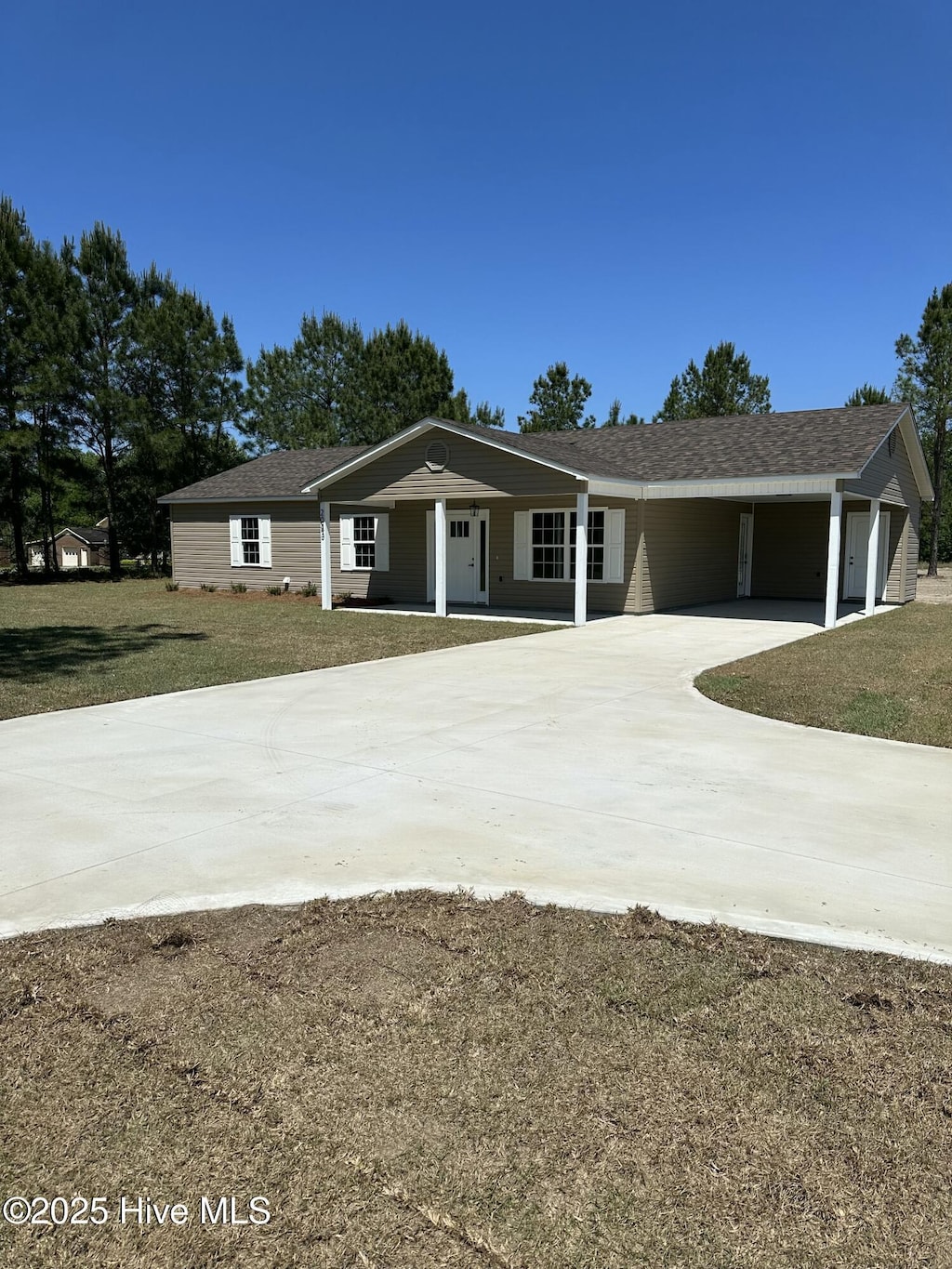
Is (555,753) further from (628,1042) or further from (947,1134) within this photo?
(947,1134)

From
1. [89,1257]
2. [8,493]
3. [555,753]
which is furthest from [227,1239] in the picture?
[8,493]

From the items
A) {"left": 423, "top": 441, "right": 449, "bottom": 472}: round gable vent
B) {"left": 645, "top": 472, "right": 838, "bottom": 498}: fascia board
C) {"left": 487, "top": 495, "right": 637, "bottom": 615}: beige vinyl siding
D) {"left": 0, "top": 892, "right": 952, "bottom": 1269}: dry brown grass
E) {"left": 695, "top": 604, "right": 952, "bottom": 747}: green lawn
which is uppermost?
{"left": 423, "top": 441, "right": 449, "bottom": 472}: round gable vent

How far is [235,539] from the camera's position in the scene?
26422 millimetres

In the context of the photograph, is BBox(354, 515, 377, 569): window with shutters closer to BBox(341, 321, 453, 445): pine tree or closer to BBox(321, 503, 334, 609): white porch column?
BBox(321, 503, 334, 609): white porch column

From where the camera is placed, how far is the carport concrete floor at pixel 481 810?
411 cm

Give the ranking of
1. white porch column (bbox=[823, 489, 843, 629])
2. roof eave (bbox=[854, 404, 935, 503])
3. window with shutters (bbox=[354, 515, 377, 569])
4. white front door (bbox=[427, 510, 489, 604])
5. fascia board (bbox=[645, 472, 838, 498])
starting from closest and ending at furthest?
white porch column (bbox=[823, 489, 843, 629])
fascia board (bbox=[645, 472, 838, 498])
roof eave (bbox=[854, 404, 935, 503])
white front door (bbox=[427, 510, 489, 604])
window with shutters (bbox=[354, 515, 377, 569])

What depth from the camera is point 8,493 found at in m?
31.1

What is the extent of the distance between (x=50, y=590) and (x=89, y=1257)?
93.0ft

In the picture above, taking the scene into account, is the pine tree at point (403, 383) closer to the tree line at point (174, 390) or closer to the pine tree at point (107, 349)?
the tree line at point (174, 390)

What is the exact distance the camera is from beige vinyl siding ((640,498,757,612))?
61.2 ft

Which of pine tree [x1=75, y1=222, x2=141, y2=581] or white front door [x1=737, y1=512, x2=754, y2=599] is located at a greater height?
pine tree [x1=75, y1=222, x2=141, y2=581]

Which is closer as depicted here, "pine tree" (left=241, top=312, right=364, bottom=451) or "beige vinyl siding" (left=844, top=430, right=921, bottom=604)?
"beige vinyl siding" (left=844, top=430, right=921, bottom=604)

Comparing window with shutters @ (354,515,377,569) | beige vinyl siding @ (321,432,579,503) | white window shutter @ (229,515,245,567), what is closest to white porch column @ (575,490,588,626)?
beige vinyl siding @ (321,432,579,503)

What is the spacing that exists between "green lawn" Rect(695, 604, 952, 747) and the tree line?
15.4m
